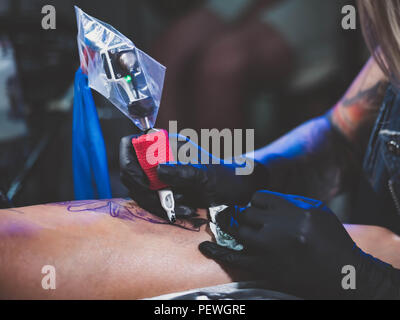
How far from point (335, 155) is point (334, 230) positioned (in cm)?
53

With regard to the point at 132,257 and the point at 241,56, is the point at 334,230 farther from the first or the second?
the point at 241,56

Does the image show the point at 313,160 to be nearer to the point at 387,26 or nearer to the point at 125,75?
the point at 387,26

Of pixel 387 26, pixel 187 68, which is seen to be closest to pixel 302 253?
pixel 387 26

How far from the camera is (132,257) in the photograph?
1.89 feet

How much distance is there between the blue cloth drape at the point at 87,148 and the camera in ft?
2.06

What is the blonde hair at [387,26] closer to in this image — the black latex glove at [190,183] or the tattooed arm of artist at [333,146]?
the tattooed arm of artist at [333,146]

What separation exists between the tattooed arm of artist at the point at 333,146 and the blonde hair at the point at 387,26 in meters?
0.21

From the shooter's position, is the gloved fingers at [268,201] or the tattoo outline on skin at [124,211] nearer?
the gloved fingers at [268,201]

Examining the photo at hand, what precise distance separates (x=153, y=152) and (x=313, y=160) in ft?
1.87

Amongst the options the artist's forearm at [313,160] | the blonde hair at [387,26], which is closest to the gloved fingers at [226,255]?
the artist's forearm at [313,160]

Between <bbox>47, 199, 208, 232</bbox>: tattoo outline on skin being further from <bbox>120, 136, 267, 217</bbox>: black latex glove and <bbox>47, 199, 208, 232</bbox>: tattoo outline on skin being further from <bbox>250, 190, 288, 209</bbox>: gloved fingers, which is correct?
<bbox>250, 190, 288, 209</bbox>: gloved fingers

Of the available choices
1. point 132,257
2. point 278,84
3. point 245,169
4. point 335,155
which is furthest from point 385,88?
point 132,257

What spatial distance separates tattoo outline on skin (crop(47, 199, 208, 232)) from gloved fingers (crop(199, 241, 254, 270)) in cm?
6

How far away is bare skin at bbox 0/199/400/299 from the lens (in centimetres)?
52
